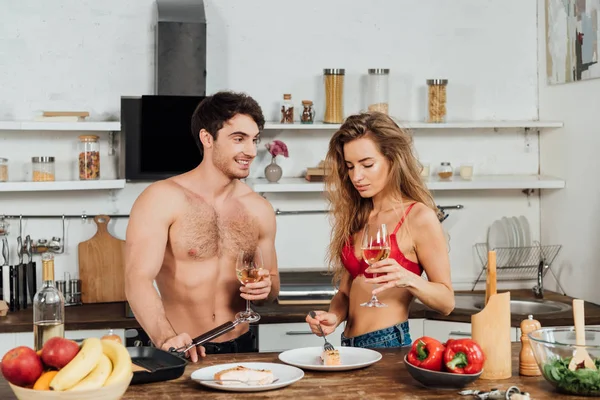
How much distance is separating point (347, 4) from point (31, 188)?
2.07m

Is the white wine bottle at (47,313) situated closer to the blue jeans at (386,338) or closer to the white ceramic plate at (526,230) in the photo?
the blue jeans at (386,338)

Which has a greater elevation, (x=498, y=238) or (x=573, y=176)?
Result: (x=573, y=176)

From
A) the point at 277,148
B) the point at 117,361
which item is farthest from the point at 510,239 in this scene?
the point at 117,361

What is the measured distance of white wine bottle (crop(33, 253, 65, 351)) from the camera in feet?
7.65

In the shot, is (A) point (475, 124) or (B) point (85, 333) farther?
(A) point (475, 124)

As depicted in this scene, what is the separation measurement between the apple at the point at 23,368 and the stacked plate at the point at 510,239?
3550 mm

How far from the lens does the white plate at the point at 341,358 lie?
2457mm

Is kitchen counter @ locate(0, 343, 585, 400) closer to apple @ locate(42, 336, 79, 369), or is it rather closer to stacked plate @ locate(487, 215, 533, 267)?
apple @ locate(42, 336, 79, 369)

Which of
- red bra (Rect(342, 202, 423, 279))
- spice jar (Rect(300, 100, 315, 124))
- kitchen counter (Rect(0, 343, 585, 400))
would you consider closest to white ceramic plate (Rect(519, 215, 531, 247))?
spice jar (Rect(300, 100, 315, 124))

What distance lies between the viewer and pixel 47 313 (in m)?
2.42

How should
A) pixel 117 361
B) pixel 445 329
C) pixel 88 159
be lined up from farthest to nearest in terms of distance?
pixel 88 159, pixel 445 329, pixel 117 361

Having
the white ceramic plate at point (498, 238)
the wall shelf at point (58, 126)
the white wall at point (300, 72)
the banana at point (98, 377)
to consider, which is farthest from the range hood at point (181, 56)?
the banana at point (98, 377)

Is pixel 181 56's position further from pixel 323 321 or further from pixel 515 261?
pixel 515 261

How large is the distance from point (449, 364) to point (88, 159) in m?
2.77
